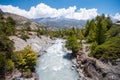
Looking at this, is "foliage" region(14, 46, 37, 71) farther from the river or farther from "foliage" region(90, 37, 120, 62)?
"foliage" region(90, 37, 120, 62)

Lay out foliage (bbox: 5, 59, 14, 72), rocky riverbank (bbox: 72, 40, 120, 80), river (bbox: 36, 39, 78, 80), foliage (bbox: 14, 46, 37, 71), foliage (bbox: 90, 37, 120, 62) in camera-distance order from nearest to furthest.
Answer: rocky riverbank (bbox: 72, 40, 120, 80), foliage (bbox: 90, 37, 120, 62), foliage (bbox: 5, 59, 14, 72), foliage (bbox: 14, 46, 37, 71), river (bbox: 36, 39, 78, 80)

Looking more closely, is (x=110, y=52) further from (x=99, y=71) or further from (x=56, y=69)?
(x=56, y=69)

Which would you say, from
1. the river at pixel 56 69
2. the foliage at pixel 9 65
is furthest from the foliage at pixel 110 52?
the foliage at pixel 9 65

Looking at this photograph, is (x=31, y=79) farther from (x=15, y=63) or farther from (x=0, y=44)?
(x=0, y=44)

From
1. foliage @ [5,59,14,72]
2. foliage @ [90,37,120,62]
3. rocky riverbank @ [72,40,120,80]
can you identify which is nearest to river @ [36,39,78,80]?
rocky riverbank @ [72,40,120,80]

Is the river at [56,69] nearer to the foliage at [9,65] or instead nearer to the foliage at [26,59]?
the foliage at [26,59]

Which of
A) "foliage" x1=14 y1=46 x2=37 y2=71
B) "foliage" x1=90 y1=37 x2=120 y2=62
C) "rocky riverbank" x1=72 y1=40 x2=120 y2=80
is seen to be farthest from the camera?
"foliage" x1=14 y1=46 x2=37 y2=71

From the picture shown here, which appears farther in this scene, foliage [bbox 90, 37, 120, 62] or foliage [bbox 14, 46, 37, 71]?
foliage [bbox 14, 46, 37, 71]

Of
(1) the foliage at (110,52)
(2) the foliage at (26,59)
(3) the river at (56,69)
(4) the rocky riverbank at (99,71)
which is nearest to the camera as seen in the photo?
(4) the rocky riverbank at (99,71)

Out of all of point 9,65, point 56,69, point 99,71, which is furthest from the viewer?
point 56,69

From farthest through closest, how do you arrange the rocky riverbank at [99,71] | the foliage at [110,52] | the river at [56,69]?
1. the river at [56,69]
2. the foliage at [110,52]
3. the rocky riverbank at [99,71]

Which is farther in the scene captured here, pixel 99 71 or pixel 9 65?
pixel 9 65

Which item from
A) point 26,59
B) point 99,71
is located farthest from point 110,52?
point 26,59

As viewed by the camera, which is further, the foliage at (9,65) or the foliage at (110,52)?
the foliage at (9,65)
